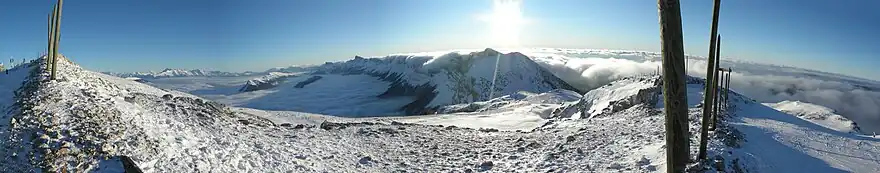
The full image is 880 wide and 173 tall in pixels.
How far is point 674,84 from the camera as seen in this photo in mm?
4574

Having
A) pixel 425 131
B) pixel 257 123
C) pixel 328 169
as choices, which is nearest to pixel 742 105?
pixel 425 131

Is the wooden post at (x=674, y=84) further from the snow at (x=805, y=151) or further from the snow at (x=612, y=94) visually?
the snow at (x=612, y=94)

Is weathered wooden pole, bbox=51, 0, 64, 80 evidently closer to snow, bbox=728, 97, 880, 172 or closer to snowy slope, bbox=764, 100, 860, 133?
snow, bbox=728, 97, 880, 172

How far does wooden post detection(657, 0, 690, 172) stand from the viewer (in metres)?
4.32

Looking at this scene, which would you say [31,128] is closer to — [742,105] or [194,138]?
[194,138]

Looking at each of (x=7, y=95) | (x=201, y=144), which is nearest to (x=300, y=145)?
(x=201, y=144)

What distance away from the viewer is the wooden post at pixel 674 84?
14.2ft

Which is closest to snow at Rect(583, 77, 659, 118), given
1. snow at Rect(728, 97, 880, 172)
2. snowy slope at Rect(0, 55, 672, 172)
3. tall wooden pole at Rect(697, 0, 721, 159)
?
snow at Rect(728, 97, 880, 172)

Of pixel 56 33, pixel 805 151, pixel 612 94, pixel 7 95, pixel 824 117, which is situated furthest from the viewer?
pixel 824 117

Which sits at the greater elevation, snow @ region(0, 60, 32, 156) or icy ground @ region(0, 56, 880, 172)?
snow @ region(0, 60, 32, 156)

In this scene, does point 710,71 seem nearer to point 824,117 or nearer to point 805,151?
point 805,151

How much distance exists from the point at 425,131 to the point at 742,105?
2632 cm

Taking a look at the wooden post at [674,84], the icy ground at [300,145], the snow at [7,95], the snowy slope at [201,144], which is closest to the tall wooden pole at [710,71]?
the icy ground at [300,145]

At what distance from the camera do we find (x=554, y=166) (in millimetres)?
15836
